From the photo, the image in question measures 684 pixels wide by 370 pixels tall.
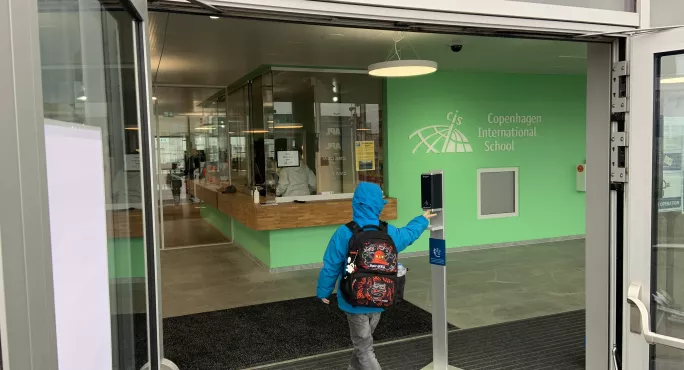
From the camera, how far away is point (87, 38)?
114 cm

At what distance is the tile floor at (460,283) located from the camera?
18.5 feet

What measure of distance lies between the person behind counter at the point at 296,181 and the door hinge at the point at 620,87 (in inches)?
217

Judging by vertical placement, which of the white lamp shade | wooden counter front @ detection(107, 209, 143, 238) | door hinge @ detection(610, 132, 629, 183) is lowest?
wooden counter front @ detection(107, 209, 143, 238)

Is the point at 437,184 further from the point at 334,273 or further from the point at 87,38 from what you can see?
the point at 87,38

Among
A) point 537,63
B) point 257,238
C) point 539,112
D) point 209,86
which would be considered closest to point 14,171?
point 257,238

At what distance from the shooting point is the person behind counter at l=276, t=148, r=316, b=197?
767 cm

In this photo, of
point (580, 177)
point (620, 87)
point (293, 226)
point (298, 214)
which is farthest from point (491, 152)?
point (620, 87)

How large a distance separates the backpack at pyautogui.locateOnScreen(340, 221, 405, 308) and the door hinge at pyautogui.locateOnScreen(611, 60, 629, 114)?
1.48 meters

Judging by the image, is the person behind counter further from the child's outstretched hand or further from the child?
the child

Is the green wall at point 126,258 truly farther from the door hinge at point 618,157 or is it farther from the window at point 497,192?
the window at point 497,192

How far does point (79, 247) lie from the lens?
98cm

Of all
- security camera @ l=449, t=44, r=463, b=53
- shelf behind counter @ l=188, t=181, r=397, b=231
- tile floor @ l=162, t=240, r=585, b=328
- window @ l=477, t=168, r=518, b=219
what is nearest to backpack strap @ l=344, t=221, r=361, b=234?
tile floor @ l=162, t=240, r=585, b=328

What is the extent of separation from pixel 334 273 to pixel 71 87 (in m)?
2.48

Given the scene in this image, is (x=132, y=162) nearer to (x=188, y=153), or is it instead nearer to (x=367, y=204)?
(x=367, y=204)
